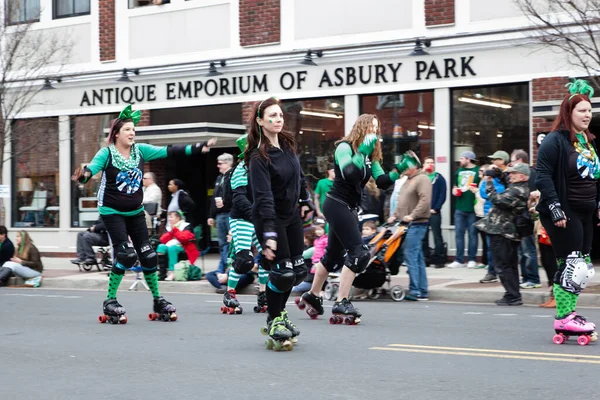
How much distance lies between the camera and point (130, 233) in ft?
32.8

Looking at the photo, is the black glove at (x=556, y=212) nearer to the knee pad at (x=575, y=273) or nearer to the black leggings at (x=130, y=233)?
the knee pad at (x=575, y=273)

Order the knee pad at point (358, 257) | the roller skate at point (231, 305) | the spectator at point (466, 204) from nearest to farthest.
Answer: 1. the knee pad at point (358, 257)
2. the roller skate at point (231, 305)
3. the spectator at point (466, 204)

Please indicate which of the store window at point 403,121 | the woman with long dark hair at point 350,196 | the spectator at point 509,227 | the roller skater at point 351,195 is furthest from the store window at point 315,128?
the roller skater at point 351,195

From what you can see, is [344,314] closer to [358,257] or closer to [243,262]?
[358,257]

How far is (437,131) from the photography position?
17766mm

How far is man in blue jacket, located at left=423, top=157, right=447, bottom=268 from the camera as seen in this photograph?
54.3 feet

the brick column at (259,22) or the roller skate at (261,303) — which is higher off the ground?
the brick column at (259,22)

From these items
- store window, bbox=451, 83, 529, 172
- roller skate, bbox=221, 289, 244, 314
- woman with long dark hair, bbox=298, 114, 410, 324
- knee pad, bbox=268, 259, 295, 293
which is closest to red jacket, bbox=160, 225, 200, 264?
roller skate, bbox=221, 289, 244, 314

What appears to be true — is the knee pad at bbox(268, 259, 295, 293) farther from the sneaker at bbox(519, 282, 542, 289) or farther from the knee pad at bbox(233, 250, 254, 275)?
the sneaker at bbox(519, 282, 542, 289)

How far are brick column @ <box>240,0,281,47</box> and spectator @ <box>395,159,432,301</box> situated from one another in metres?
7.43

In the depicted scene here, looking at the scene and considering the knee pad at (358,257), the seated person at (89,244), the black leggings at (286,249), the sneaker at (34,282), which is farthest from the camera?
the seated person at (89,244)

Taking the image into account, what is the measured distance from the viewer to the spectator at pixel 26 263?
16609 mm

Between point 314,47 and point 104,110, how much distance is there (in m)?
5.71

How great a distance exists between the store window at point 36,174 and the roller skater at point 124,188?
532 inches
